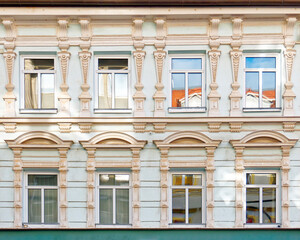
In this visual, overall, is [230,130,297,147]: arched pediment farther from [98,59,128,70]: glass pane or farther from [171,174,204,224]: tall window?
[98,59,128,70]: glass pane

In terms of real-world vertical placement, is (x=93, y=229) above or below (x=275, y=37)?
below

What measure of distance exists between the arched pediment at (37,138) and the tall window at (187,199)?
3143 mm

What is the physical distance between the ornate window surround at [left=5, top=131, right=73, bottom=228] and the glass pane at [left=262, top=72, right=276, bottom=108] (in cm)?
540

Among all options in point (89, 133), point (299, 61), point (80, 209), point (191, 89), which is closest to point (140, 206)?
point (80, 209)

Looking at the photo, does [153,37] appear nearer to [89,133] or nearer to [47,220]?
[89,133]

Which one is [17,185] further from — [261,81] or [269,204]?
[261,81]

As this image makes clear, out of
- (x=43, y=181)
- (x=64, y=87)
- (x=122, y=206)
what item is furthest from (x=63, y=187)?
(x=64, y=87)

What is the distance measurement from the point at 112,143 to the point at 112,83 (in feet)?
5.50

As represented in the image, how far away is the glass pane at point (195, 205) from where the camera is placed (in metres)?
9.33

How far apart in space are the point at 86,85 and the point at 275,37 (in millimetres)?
5261

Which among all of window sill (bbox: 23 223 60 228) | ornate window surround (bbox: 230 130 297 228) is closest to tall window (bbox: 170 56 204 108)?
ornate window surround (bbox: 230 130 297 228)

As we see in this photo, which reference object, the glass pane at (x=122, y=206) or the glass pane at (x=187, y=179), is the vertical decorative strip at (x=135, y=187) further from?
the glass pane at (x=187, y=179)

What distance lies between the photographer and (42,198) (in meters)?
9.34

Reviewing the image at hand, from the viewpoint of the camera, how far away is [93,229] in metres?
9.10
